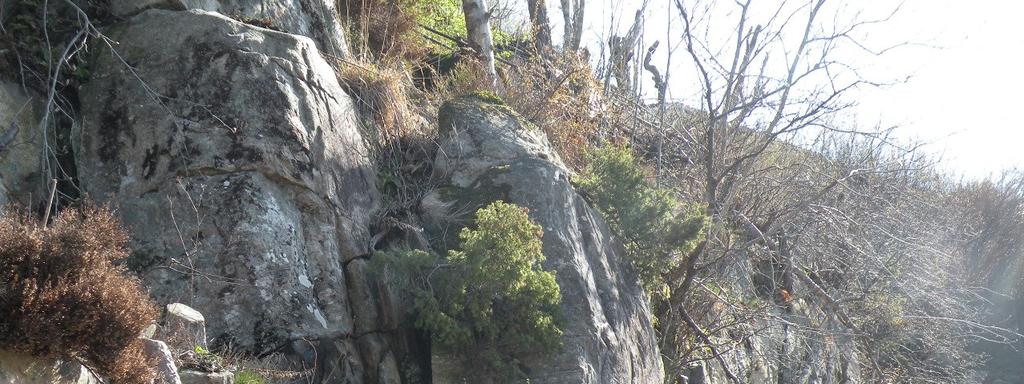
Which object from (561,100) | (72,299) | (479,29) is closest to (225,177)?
(72,299)

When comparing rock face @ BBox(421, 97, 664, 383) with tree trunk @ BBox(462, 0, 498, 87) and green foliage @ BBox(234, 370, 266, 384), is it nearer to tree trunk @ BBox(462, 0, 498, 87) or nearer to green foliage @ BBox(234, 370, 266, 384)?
green foliage @ BBox(234, 370, 266, 384)

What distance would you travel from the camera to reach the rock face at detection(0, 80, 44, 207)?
230 inches

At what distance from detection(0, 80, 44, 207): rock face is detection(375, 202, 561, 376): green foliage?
2.31 meters

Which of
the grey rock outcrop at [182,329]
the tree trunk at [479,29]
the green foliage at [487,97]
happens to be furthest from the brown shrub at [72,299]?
the tree trunk at [479,29]

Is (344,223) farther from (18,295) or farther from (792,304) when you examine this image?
(792,304)

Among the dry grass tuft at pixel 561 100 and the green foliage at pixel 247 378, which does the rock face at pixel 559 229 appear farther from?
the green foliage at pixel 247 378

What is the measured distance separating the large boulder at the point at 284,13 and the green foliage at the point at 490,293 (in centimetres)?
249

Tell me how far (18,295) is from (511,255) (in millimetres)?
3000

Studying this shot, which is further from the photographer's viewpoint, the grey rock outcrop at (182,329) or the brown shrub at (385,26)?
the brown shrub at (385,26)

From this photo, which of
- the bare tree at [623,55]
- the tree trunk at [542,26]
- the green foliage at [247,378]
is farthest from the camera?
the tree trunk at [542,26]

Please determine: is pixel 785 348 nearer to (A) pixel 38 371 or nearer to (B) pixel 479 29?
(B) pixel 479 29

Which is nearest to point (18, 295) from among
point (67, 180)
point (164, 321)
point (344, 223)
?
point (164, 321)

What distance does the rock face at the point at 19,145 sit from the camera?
5836 mm

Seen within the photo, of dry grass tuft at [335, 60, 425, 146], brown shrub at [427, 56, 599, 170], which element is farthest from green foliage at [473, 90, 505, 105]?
dry grass tuft at [335, 60, 425, 146]
